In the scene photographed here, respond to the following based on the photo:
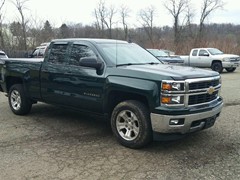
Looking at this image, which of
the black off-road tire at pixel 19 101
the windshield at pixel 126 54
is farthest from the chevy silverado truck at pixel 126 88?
the black off-road tire at pixel 19 101

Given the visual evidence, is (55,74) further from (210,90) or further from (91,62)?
(210,90)

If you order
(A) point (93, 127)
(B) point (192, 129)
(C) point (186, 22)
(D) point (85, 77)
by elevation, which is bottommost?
(A) point (93, 127)

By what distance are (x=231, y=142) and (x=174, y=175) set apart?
173cm

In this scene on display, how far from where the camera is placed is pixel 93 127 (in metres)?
6.27

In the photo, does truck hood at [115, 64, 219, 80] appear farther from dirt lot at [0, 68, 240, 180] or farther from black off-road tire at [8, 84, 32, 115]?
black off-road tire at [8, 84, 32, 115]

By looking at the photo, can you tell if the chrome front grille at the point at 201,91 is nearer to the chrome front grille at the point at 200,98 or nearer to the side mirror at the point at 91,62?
the chrome front grille at the point at 200,98

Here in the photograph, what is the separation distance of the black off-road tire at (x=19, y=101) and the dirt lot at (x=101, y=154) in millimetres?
667

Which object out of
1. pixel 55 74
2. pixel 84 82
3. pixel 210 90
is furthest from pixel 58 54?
pixel 210 90

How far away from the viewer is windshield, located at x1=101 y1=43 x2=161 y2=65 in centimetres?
→ 555

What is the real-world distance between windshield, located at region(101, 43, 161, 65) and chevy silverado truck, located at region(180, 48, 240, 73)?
15.3m

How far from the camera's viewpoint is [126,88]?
4898 mm

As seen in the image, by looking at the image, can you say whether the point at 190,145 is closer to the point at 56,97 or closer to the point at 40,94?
the point at 56,97

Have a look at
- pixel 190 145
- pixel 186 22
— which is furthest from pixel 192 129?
pixel 186 22

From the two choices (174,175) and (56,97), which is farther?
(56,97)
